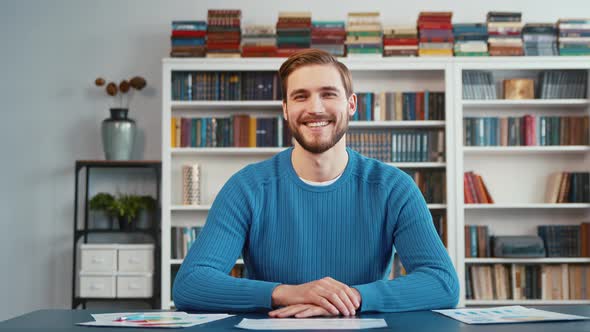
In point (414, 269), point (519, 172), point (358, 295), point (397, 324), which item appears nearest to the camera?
point (397, 324)

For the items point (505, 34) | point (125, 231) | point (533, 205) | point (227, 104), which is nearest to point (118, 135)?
point (125, 231)

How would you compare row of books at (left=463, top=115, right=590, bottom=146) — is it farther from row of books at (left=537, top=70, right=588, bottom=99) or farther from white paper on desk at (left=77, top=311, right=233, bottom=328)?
white paper on desk at (left=77, top=311, right=233, bottom=328)

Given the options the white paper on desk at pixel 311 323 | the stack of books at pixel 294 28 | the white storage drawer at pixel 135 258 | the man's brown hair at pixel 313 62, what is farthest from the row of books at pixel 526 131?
the white paper on desk at pixel 311 323

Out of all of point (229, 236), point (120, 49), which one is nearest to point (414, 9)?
point (120, 49)

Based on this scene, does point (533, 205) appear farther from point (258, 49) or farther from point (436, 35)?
point (258, 49)

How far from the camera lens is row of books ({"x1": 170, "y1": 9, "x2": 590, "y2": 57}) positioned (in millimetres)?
4262

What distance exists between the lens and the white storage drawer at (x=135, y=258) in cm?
423

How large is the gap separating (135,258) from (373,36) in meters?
1.95

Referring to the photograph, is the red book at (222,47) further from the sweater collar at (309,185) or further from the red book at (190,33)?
the sweater collar at (309,185)

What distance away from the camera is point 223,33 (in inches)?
168

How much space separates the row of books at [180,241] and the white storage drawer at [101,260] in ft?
1.13

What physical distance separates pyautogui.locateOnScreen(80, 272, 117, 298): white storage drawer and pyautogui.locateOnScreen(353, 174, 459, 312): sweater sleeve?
9.01ft

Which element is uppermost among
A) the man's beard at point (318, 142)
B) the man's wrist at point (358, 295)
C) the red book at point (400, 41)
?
the red book at point (400, 41)

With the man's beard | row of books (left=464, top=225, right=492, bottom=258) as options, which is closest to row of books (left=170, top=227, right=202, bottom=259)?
row of books (left=464, top=225, right=492, bottom=258)
